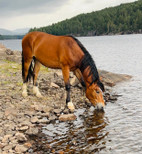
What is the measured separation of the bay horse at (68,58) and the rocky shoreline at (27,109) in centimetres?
121

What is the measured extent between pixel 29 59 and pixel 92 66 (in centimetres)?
343

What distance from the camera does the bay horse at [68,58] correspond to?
31.0 ft

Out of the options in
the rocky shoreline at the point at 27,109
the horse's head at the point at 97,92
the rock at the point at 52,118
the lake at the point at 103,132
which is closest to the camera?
the lake at the point at 103,132

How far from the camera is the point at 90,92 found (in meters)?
9.55

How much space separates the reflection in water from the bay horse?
0.84 metres

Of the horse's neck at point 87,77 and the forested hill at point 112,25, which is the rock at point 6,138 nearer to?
the horse's neck at point 87,77

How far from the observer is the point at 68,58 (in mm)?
9617

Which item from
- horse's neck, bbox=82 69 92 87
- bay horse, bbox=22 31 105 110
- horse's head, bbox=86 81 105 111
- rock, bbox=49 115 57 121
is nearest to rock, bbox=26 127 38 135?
rock, bbox=49 115 57 121

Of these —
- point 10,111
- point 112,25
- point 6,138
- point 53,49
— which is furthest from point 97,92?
point 112,25

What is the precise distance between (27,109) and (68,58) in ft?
9.61

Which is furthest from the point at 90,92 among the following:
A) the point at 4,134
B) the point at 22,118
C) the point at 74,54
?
the point at 4,134

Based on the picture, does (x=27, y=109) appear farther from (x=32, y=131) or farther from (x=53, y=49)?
(x=53, y=49)

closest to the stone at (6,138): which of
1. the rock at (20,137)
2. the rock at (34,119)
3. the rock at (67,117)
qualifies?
the rock at (20,137)

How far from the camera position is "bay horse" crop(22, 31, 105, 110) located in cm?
945
